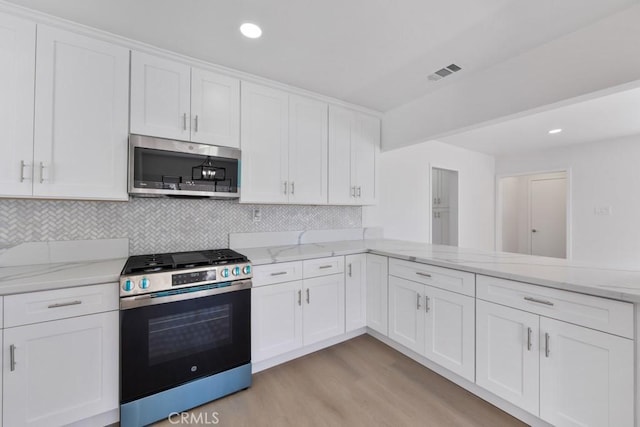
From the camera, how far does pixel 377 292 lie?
253 centimetres

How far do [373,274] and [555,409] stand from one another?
145 cm

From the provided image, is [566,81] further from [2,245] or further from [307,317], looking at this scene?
[2,245]

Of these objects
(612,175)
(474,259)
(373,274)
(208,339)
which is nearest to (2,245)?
(208,339)

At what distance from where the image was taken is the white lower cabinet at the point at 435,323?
1822 mm

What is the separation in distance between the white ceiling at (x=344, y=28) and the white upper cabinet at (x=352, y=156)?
2.19ft

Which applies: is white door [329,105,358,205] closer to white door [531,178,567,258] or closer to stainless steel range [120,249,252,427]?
stainless steel range [120,249,252,427]

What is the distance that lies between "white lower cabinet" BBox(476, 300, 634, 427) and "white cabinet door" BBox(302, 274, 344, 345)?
1122mm

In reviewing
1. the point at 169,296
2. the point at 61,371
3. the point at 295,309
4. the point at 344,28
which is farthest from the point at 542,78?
the point at 61,371

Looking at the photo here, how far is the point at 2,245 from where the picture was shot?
5.51 feet

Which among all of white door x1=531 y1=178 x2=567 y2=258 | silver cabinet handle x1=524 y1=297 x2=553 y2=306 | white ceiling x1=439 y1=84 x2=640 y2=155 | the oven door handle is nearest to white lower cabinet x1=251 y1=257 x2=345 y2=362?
the oven door handle

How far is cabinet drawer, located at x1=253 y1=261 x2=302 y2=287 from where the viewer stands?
2.02 meters

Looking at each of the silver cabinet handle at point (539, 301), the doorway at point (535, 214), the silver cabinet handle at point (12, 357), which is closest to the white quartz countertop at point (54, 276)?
the silver cabinet handle at point (12, 357)

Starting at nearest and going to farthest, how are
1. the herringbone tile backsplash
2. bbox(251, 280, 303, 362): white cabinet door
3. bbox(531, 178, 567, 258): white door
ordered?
the herringbone tile backsplash
bbox(251, 280, 303, 362): white cabinet door
bbox(531, 178, 567, 258): white door

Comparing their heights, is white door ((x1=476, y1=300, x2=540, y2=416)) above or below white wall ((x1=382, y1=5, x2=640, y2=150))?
below
